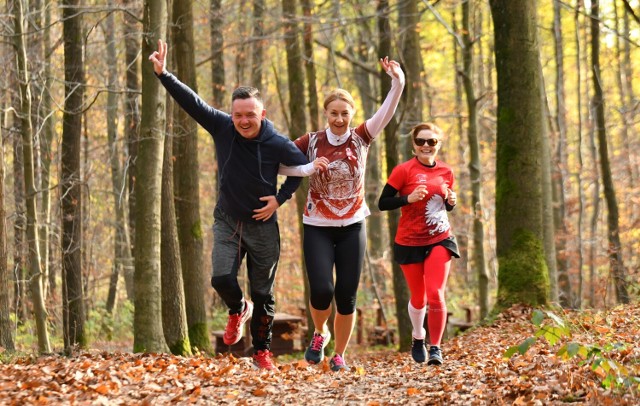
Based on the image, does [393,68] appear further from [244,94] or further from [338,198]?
[244,94]

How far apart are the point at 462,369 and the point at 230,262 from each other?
7.77 feet

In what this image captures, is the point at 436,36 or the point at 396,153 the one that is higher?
the point at 436,36

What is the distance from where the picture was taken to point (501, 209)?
38.1ft

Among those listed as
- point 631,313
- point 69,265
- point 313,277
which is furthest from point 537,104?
point 69,265

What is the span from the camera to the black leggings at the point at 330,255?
784 cm

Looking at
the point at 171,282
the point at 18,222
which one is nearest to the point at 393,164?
the point at 171,282

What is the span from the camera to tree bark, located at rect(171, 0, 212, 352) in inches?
517

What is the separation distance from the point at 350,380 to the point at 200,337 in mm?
6219

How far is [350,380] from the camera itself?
7285mm

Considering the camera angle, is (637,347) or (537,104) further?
(537,104)

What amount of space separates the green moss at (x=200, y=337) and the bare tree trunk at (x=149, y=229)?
3.31m

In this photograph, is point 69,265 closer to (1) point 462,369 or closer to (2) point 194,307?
(2) point 194,307

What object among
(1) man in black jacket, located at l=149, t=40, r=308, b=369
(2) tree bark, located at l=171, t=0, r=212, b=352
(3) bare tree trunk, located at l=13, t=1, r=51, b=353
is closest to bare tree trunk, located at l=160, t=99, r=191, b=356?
(2) tree bark, located at l=171, t=0, r=212, b=352

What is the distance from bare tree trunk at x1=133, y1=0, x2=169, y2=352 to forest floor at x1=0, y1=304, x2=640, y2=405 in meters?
1.25
